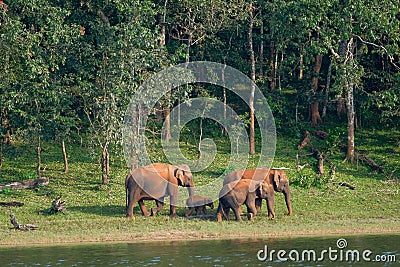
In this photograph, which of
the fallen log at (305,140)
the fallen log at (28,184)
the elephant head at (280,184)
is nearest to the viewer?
the elephant head at (280,184)

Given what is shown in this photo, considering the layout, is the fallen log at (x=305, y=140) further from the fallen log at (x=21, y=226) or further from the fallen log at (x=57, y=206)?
the fallen log at (x=21, y=226)

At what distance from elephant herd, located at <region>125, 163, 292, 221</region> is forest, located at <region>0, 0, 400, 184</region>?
422 centimetres

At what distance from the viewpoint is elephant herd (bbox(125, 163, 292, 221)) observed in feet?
112

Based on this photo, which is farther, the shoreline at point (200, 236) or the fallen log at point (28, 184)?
the fallen log at point (28, 184)

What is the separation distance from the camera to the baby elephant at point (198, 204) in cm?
3500

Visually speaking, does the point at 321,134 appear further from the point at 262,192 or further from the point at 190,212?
the point at 190,212

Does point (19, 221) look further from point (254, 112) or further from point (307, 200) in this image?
point (254, 112)

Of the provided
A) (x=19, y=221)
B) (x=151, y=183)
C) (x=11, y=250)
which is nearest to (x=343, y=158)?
(x=151, y=183)

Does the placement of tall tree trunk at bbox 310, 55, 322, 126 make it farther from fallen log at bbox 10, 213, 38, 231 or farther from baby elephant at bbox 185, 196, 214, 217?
fallen log at bbox 10, 213, 38, 231

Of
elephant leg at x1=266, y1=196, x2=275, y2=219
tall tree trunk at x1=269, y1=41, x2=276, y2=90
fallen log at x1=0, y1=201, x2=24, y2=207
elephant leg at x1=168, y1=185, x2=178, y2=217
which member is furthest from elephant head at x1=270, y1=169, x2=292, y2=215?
tall tree trunk at x1=269, y1=41, x2=276, y2=90

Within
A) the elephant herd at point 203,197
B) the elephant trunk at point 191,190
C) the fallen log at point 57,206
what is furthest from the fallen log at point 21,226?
the elephant trunk at point 191,190

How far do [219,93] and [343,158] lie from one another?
9070 mm

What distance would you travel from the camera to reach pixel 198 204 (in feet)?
115

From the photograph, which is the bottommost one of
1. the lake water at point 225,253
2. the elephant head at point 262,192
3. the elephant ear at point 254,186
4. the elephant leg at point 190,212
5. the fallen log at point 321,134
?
the lake water at point 225,253
